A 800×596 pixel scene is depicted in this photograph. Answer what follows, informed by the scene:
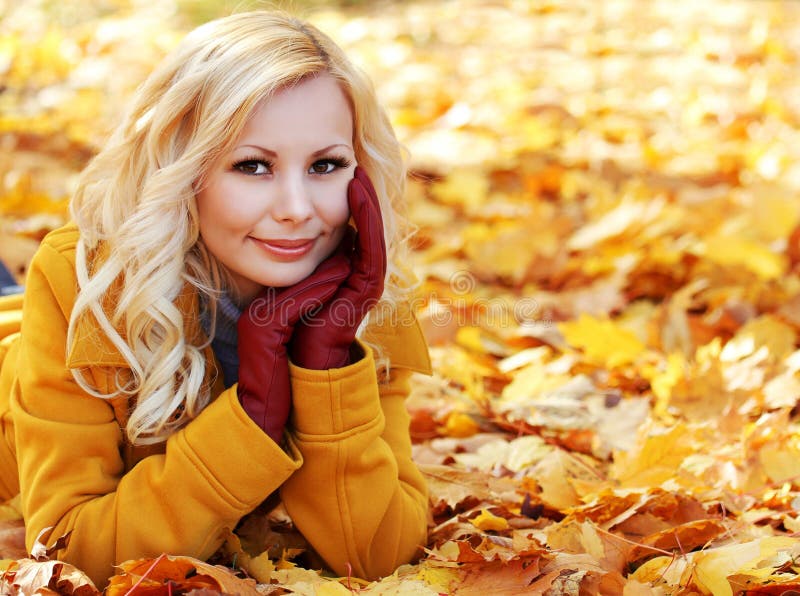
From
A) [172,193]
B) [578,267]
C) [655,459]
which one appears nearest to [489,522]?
[655,459]

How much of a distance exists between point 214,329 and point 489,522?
705 millimetres

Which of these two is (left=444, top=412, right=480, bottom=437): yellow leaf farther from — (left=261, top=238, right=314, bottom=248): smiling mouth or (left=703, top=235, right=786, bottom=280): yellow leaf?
(left=703, top=235, right=786, bottom=280): yellow leaf

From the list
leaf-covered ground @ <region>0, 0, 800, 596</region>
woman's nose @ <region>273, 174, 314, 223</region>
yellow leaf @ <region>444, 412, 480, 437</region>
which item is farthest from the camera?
yellow leaf @ <region>444, 412, 480, 437</region>

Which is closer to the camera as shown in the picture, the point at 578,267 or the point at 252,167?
the point at 252,167

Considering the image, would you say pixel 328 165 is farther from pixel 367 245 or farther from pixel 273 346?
pixel 273 346

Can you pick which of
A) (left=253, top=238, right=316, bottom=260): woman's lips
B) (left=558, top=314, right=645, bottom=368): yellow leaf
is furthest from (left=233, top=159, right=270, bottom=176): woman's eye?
(left=558, top=314, right=645, bottom=368): yellow leaf

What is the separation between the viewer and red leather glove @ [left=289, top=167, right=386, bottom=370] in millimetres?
1735

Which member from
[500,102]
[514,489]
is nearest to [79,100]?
[500,102]

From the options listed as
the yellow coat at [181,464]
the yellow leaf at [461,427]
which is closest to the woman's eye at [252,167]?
the yellow coat at [181,464]

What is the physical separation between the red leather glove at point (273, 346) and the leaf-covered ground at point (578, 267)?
30 centimetres

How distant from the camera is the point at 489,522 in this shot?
1.98 meters

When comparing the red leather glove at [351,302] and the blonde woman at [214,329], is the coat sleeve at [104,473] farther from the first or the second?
the red leather glove at [351,302]

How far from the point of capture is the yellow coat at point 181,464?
5.62 ft

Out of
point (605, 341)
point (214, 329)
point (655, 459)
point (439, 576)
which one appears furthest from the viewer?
point (605, 341)
